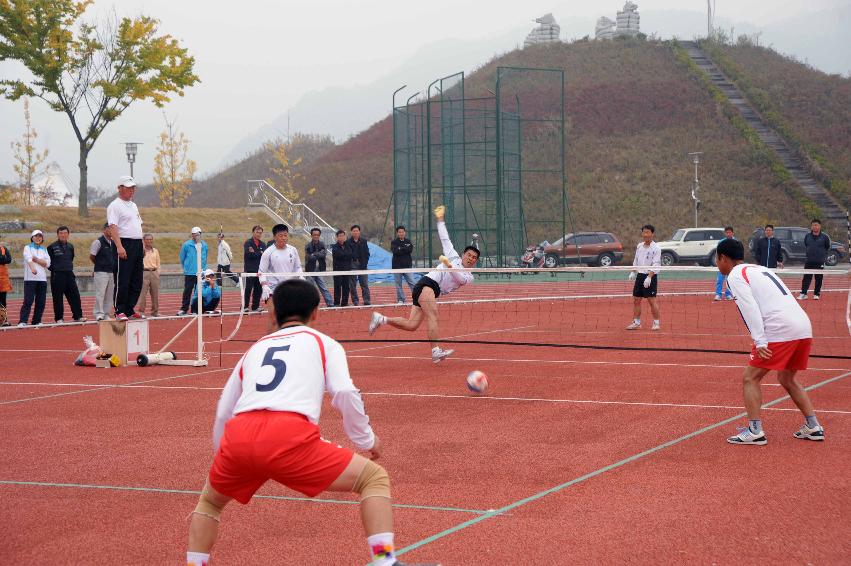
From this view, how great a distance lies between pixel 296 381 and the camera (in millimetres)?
4324

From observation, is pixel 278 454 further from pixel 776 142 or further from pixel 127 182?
pixel 776 142

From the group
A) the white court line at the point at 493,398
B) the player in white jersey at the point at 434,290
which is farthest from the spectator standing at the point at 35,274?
the player in white jersey at the point at 434,290

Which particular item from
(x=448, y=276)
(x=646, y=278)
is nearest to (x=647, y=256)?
(x=646, y=278)

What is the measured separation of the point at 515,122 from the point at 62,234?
20364 mm

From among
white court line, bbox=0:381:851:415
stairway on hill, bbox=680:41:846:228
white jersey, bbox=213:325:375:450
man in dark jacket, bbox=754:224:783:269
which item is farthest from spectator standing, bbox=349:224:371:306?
stairway on hill, bbox=680:41:846:228

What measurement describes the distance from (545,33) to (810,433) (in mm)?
85063

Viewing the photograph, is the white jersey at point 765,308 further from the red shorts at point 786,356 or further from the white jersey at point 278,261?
the white jersey at point 278,261

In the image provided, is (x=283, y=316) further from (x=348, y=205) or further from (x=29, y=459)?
(x=348, y=205)

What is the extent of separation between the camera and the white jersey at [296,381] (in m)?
4.30

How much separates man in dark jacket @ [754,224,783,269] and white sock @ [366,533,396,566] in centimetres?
2330

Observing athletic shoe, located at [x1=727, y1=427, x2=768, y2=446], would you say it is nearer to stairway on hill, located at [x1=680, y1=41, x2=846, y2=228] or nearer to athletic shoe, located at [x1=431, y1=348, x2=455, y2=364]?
athletic shoe, located at [x1=431, y1=348, x2=455, y2=364]

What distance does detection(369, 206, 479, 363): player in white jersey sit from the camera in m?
13.4

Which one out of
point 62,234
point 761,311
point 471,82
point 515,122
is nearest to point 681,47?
point 471,82

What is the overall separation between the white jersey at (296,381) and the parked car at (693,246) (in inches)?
1607
